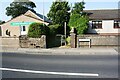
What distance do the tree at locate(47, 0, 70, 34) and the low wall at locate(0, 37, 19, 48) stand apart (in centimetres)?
1834


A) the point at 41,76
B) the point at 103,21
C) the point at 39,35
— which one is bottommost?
the point at 41,76

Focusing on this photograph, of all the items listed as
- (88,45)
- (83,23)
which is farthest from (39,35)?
(83,23)


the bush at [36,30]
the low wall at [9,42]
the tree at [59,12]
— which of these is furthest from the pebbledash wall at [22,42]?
the tree at [59,12]

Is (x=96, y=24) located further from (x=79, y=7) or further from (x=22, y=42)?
(x=22, y=42)

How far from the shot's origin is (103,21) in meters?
35.5

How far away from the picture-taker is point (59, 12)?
4275 cm

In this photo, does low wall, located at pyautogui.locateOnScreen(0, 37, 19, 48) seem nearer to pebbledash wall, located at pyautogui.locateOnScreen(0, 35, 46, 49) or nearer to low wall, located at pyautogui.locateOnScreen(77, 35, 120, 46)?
pebbledash wall, located at pyautogui.locateOnScreen(0, 35, 46, 49)

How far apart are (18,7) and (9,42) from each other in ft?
205

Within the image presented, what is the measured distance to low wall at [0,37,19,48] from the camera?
77.9 feet

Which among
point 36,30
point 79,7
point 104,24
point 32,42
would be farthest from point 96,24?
point 32,42

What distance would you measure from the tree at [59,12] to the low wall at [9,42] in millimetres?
18339

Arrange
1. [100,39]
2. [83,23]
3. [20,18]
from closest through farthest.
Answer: [100,39]
[83,23]
[20,18]

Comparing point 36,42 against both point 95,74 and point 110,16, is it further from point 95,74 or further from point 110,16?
point 110,16

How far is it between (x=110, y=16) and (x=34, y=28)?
17.7 m
